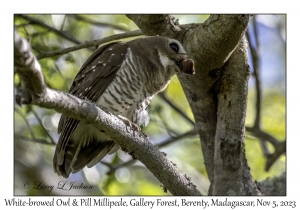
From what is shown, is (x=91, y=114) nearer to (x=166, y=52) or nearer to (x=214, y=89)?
(x=166, y=52)

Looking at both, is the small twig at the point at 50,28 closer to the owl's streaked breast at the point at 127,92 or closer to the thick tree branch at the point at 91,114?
the owl's streaked breast at the point at 127,92

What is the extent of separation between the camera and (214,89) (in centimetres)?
501

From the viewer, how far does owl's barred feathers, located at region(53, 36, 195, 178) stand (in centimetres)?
466

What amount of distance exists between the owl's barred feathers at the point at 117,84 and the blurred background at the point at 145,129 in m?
0.82

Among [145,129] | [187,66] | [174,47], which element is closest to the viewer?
[187,66]

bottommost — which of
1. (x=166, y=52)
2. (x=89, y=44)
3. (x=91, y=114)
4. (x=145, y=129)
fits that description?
(x=145, y=129)

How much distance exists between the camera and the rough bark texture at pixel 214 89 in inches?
182

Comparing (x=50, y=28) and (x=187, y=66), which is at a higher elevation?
(x=187, y=66)

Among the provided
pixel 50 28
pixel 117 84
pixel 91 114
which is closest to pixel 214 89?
pixel 117 84

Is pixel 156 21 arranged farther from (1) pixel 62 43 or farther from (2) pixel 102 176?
(2) pixel 102 176

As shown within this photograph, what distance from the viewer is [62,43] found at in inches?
251

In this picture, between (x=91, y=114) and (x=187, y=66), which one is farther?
(x=187, y=66)

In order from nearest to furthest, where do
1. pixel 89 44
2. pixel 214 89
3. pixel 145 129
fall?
pixel 214 89 < pixel 89 44 < pixel 145 129

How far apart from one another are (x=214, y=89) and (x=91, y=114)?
207cm
